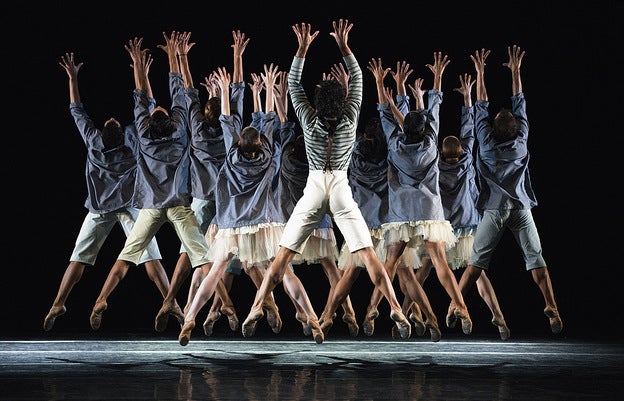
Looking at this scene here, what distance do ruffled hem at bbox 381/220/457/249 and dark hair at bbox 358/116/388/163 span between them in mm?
581

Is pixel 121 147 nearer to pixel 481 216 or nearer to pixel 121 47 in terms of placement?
pixel 121 47

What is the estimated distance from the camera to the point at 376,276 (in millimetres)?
6152

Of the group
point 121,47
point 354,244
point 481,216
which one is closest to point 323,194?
point 354,244

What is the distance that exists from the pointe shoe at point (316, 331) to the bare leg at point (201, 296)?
28.7 inches

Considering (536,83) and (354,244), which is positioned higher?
(536,83)

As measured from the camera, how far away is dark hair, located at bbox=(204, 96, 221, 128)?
7438mm

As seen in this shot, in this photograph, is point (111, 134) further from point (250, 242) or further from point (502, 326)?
point (502, 326)

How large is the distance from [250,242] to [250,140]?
75 cm

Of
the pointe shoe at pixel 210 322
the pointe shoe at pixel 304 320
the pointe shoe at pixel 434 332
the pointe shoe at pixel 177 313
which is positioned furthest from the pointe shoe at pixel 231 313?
the pointe shoe at pixel 434 332

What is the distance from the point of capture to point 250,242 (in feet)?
22.6

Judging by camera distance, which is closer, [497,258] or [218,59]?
[218,59]

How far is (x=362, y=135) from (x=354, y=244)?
1540 millimetres

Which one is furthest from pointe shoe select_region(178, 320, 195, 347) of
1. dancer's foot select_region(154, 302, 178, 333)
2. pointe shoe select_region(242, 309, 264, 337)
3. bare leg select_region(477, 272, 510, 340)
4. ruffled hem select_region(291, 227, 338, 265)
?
bare leg select_region(477, 272, 510, 340)

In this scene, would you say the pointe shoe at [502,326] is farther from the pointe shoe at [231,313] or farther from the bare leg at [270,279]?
the pointe shoe at [231,313]
